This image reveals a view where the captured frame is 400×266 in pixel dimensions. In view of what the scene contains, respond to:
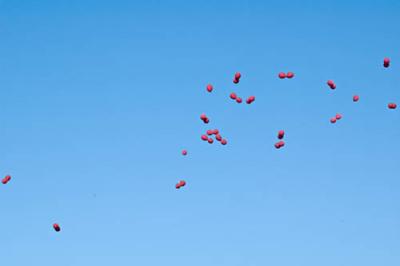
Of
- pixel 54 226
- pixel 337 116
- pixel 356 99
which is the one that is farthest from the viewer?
pixel 54 226

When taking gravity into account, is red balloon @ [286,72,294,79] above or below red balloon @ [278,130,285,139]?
above

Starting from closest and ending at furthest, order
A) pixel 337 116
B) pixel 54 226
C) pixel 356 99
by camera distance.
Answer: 1. pixel 356 99
2. pixel 337 116
3. pixel 54 226

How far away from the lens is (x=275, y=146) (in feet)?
49.7

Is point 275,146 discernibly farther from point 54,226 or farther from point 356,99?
point 54,226

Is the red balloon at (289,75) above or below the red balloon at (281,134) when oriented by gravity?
above

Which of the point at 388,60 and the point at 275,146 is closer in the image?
the point at 388,60

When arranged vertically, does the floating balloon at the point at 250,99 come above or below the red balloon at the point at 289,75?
below

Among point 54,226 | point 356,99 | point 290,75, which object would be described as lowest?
point 54,226

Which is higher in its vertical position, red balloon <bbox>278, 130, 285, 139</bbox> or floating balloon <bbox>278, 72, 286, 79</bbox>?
floating balloon <bbox>278, 72, 286, 79</bbox>

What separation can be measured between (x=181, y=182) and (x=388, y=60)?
17.4 ft

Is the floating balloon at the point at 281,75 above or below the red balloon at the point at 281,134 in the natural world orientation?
A: above

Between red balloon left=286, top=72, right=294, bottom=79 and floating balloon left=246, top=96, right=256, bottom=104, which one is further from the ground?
red balloon left=286, top=72, right=294, bottom=79

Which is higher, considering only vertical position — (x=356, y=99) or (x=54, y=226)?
(x=356, y=99)

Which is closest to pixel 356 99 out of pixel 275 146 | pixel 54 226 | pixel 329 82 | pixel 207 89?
pixel 329 82
